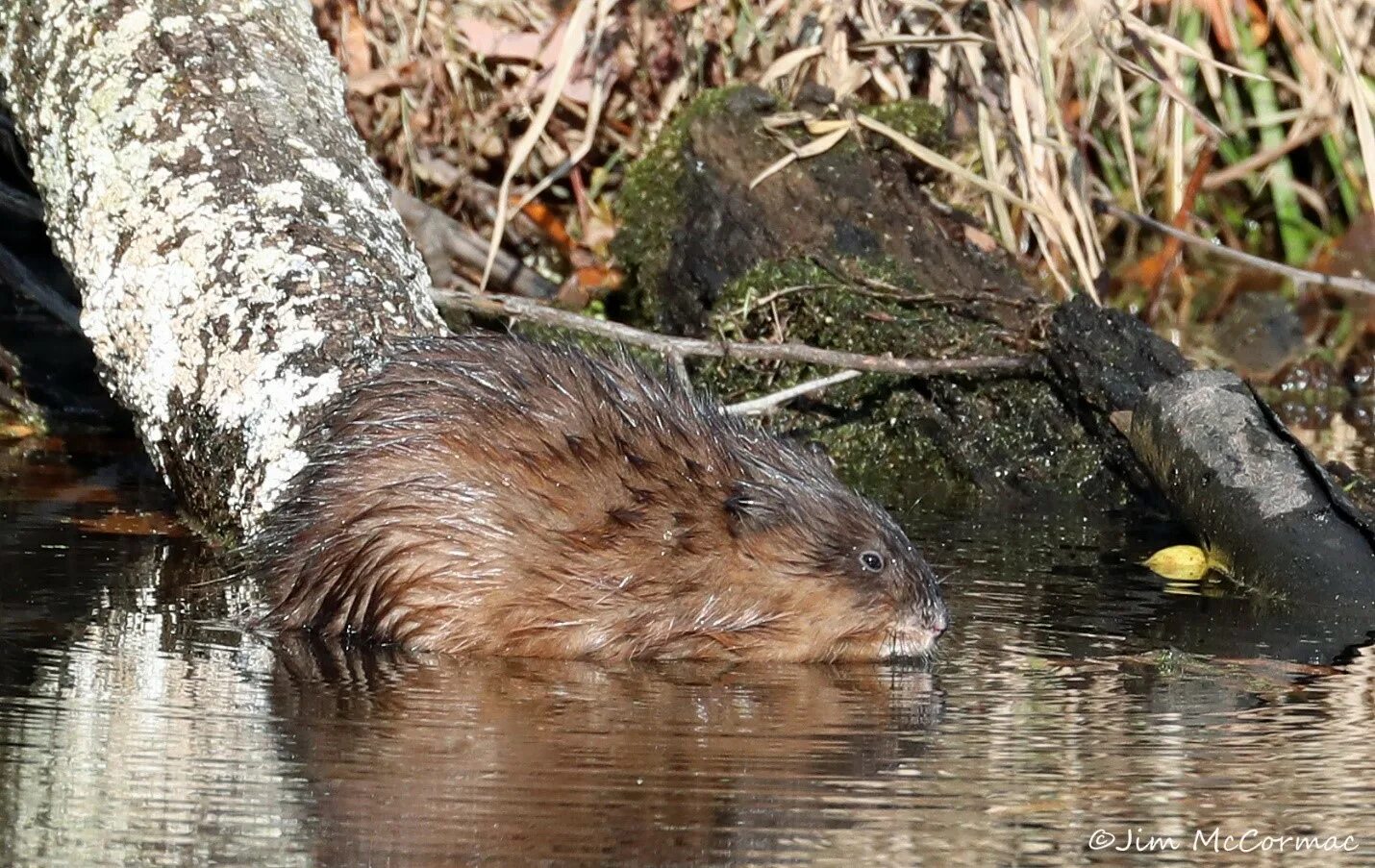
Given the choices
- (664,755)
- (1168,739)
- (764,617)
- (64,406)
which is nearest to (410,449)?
(764,617)

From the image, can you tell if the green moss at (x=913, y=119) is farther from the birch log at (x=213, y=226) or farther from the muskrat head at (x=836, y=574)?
the muskrat head at (x=836, y=574)

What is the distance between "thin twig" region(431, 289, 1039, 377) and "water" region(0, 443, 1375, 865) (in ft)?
4.69

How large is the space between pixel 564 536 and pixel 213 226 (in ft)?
5.15

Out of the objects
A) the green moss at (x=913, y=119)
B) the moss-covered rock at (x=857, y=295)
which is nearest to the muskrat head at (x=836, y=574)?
the moss-covered rock at (x=857, y=295)

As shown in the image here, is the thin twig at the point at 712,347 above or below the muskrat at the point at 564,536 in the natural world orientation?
above

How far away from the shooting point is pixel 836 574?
4766mm

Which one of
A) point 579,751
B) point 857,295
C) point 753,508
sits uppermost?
point 857,295

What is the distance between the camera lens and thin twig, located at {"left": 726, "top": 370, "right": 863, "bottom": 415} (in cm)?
645

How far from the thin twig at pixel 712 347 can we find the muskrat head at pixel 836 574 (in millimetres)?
1792

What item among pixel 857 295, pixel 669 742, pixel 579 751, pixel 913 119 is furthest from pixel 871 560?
pixel 913 119

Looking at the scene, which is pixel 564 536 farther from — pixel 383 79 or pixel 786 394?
pixel 383 79

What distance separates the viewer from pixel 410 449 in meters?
4.68

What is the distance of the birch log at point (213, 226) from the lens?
5.34 m

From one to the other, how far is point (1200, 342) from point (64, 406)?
4796 mm
